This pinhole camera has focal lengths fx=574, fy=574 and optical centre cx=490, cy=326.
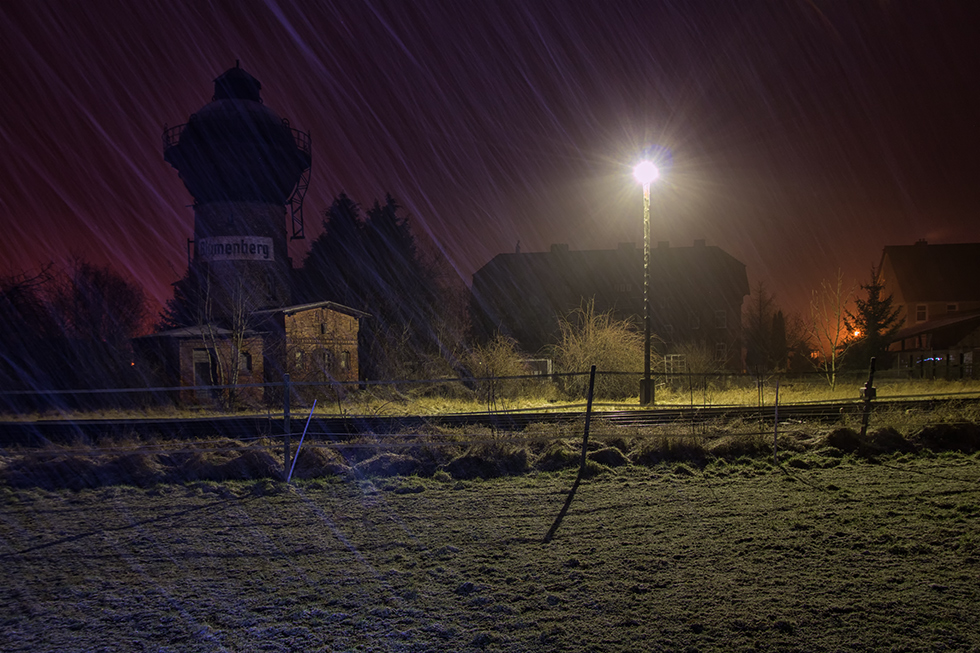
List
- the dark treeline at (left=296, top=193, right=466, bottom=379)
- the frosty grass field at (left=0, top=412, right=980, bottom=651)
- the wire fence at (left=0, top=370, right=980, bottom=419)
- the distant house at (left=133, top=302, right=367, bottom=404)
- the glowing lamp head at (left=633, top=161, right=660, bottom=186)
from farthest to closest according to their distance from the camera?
the dark treeline at (left=296, top=193, right=466, bottom=379) < the distant house at (left=133, top=302, right=367, bottom=404) < the wire fence at (left=0, top=370, right=980, bottom=419) < the glowing lamp head at (left=633, top=161, right=660, bottom=186) < the frosty grass field at (left=0, top=412, right=980, bottom=651)

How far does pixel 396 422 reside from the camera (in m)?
13.7

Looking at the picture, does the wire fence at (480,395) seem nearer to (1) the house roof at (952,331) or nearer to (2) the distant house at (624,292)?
(1) the house roof at (952,331)

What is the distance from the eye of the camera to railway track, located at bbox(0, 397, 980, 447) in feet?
42.5

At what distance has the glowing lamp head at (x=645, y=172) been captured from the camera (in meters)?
18.3

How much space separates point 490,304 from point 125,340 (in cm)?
2764

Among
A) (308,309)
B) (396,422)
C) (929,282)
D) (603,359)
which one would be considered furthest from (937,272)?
(396,422)

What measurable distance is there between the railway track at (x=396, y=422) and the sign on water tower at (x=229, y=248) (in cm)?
2280

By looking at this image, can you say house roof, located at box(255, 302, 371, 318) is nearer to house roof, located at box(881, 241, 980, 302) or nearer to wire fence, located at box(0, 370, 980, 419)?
wire fence, located at box(0, 370, 980, 419)

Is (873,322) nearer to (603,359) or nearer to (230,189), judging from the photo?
(603,359)

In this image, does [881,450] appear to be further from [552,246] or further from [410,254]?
[552,246]

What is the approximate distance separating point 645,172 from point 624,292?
31.8 metres

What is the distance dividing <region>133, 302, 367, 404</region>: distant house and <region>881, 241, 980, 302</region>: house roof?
57.2 meters

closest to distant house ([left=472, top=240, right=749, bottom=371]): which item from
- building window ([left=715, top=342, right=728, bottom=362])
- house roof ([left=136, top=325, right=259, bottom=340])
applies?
building window ([left=715, top=342, right=728, bottom=362])

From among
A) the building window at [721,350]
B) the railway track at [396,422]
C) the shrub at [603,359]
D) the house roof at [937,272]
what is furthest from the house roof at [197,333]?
the house roof at [937,272]
